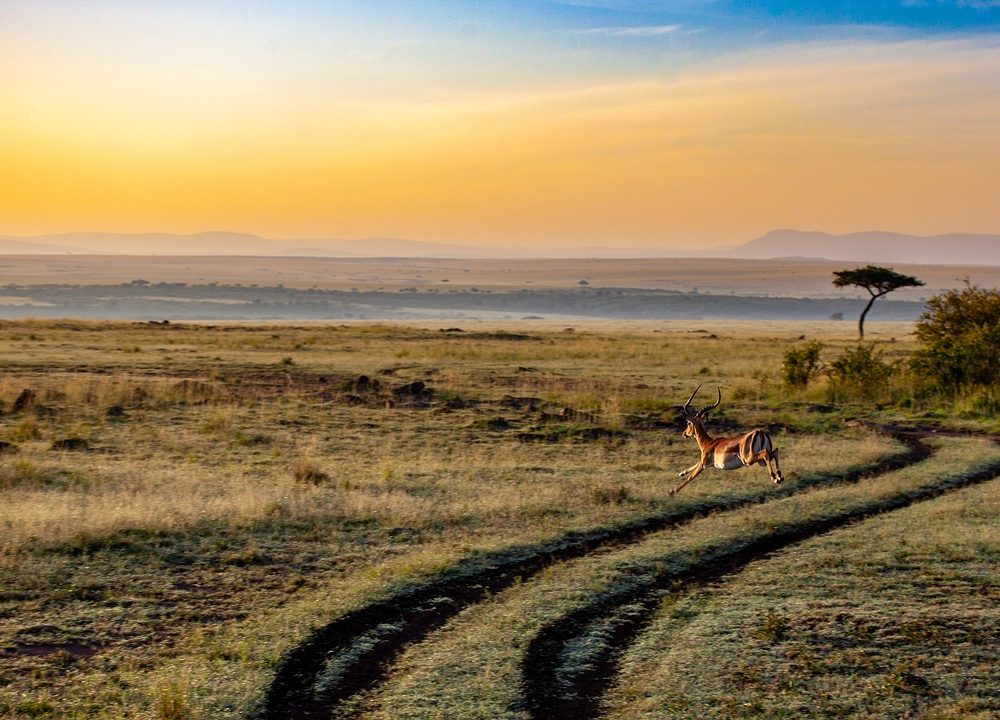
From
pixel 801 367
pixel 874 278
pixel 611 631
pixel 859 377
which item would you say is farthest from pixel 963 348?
pixel 874 278

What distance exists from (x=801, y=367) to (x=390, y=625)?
28.6 metres

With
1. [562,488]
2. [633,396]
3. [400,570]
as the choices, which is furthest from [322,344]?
[400,570]

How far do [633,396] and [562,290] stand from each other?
161 metres

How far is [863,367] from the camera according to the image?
3538 centimetres

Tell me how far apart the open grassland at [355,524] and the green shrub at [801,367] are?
1.78 metres

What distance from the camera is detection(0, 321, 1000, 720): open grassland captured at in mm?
9594

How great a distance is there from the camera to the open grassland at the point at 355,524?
9.59m

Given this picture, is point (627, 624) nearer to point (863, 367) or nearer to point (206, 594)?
point (206, 594)

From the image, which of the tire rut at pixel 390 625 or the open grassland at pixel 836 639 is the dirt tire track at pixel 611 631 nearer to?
the open grassland at pixel 836 639

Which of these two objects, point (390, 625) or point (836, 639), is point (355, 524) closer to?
point (390, 625)

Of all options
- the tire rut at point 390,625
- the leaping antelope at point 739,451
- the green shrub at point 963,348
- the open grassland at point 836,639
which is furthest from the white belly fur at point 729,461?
the green shrub at point 963,348

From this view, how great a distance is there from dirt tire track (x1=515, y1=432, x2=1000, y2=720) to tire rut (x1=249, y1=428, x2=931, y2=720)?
1.26 metres

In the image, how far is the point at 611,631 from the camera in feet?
35.9

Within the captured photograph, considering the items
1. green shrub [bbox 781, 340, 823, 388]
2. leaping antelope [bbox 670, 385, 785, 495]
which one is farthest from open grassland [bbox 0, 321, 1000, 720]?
green shrub [bbox 781, 340, 823, 388]
